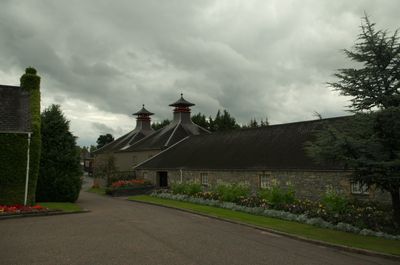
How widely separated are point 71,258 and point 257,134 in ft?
75.6

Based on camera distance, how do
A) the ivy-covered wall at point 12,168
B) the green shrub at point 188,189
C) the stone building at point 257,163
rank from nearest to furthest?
the stone building at point 257,163 < the ivy-covered wall at point 12,168 < the green shrub at point 188,189

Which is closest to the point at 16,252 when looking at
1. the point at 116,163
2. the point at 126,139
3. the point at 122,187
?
the point at 122,187

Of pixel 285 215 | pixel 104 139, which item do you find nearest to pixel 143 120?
pixel 285 215

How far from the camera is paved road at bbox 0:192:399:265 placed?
1013 centimetres

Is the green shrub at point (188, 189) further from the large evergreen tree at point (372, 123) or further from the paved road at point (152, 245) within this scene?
the large evergreen tree at point (372, 123)

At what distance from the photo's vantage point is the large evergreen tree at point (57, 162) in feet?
93.0

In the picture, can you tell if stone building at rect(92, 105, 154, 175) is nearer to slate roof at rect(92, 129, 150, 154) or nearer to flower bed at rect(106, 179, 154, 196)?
slate roof at rect(92, 129, 150, 154)

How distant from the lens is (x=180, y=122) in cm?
4912

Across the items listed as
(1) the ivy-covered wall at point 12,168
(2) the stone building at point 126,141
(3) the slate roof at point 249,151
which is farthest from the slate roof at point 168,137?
(1) the ivy-covered wall at point 12,168

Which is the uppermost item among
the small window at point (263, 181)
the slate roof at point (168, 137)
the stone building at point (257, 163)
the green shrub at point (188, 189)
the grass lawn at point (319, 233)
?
the slate roof at point (168, 137)

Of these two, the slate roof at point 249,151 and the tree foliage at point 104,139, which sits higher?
the tree foliage at point 104,139

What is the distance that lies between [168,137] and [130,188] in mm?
10189

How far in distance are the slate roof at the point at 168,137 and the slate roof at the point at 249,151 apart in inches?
145

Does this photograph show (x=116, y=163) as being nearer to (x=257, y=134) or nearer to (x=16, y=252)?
(x=257, y=134)
